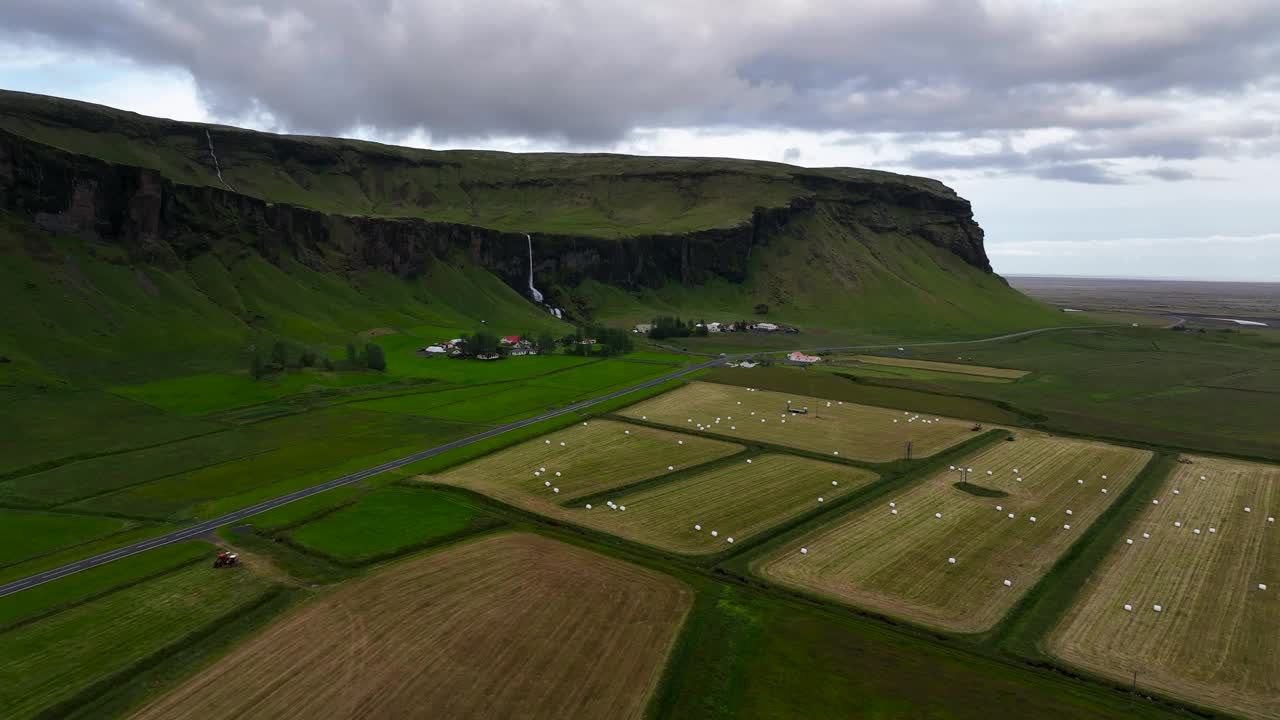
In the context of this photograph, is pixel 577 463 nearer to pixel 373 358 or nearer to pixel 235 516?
pixel 235 516

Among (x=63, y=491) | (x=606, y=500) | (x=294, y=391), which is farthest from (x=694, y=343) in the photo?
(x=63, y=491)

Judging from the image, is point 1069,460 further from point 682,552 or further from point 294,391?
point 294,391

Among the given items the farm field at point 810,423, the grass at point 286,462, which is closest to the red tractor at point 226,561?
the grass at point 286,462

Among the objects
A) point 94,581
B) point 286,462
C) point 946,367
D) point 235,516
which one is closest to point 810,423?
point 286,462

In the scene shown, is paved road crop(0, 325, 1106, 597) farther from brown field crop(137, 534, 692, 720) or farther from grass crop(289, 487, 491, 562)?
brown field crop(137, 534, 692, 720)

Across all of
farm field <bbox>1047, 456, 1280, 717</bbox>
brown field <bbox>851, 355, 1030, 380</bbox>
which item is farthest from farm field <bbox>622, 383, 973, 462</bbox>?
brown field <bbox>851, 355, 1030, 380</bbox>

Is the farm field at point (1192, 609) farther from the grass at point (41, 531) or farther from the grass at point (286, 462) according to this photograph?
the grass at point (41, 531)
